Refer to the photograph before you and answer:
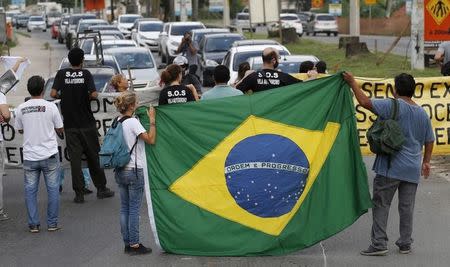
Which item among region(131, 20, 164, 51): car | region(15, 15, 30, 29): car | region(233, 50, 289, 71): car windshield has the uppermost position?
region(233, 50, 289, 71): car windshield

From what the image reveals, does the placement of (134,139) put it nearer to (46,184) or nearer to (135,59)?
(46,184)

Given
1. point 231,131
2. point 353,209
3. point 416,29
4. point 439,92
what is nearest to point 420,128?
point 353,209

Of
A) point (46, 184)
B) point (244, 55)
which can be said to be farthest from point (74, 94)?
point (244, 55)

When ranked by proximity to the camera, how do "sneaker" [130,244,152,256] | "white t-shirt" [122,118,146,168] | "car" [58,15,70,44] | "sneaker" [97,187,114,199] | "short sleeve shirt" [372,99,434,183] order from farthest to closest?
"car" [58,15,70,44], "sneaker" [97,187,114,199], "sneaker" [130,244,152,256], "white t-shirt" [122,118,146,168], "short sleeve shirt" [372,99,434,183]

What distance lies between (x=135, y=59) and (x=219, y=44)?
6484 mm

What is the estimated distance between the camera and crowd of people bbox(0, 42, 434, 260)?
895 cm

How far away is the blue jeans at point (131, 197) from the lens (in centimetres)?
914

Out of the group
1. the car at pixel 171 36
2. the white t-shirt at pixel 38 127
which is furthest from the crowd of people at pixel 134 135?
the car at pixel 171 36

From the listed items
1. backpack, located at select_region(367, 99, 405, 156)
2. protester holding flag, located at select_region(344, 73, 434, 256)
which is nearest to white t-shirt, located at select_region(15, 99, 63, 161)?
protester holding flag, located at select_region(344, 73, 434, 256)

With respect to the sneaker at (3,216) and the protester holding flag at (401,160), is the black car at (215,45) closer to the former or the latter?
the sneaker at (3,216)

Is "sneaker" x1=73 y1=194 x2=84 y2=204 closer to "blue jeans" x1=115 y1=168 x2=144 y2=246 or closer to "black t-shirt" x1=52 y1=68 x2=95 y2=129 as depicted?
"black t-shirt" x1=52 y1=68 x2=95 y2=129

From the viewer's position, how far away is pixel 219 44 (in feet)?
110

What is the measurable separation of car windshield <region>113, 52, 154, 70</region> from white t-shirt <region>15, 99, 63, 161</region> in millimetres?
16366

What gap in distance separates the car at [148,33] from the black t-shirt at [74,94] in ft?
122
